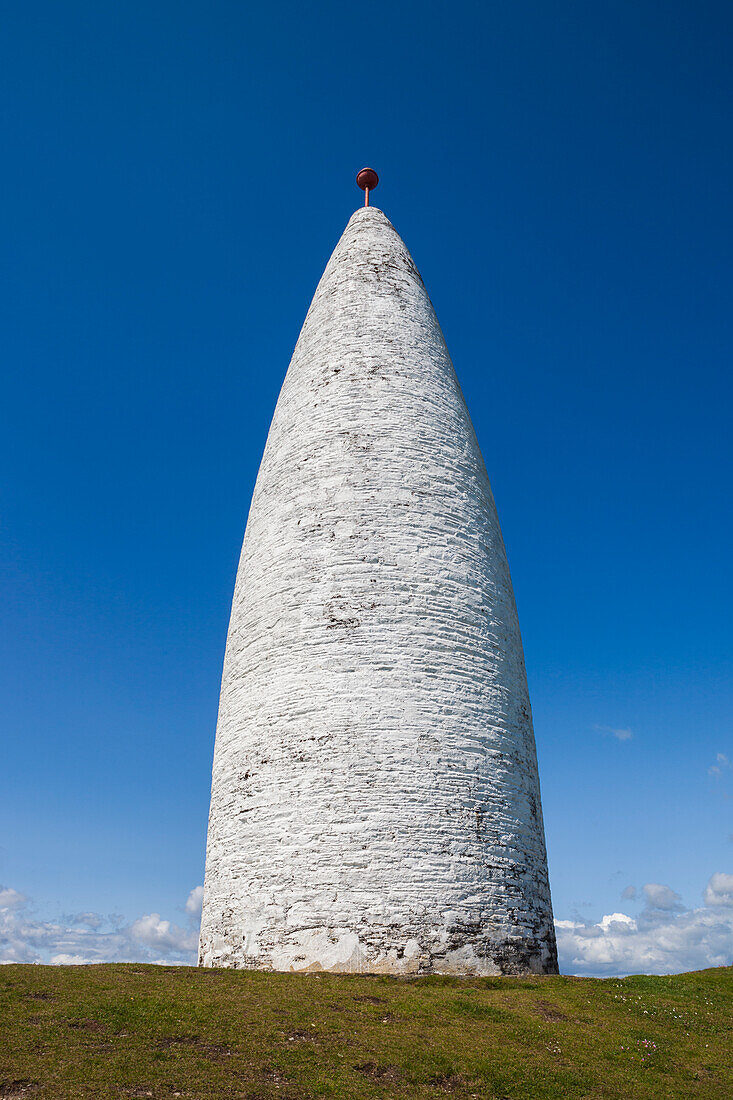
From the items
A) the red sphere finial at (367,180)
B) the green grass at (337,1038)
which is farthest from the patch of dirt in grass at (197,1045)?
the red sphere finial at (367,180)

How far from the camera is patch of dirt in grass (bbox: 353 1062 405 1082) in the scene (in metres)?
7.76

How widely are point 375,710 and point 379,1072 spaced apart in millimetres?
5937

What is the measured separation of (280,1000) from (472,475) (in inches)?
433

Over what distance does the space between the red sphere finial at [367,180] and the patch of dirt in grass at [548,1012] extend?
2123 cm

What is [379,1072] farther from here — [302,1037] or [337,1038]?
[302,1037]

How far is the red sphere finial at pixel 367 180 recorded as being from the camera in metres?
23.6

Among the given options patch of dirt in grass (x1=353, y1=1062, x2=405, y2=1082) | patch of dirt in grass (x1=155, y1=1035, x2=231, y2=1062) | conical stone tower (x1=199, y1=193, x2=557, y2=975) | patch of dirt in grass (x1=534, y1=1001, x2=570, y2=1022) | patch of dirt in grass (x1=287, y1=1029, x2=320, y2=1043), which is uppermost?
conical stone tower (x1=199, y1=193, x2=557, y2=975)

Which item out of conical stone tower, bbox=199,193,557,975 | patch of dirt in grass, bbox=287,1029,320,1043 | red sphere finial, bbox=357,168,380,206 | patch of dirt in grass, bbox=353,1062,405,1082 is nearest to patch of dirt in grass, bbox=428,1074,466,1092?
patch of dirt in grass, bbox=353,1062,405,1082

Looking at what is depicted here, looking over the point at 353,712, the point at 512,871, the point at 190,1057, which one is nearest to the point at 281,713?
the point at 353,712

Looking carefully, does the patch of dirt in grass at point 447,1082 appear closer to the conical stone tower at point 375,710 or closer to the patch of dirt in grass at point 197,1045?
the patch of dirt in grass at point 197,1045

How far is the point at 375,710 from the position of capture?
13227 millimetres

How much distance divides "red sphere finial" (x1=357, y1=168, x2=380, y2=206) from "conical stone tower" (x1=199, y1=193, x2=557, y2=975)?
798cm

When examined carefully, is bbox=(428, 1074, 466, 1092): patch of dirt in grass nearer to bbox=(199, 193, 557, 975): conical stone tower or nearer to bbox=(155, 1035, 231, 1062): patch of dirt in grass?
bbox=(155, 1035, 231, 1062): patch of dirt in grass

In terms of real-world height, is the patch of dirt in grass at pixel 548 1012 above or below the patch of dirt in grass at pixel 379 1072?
above
